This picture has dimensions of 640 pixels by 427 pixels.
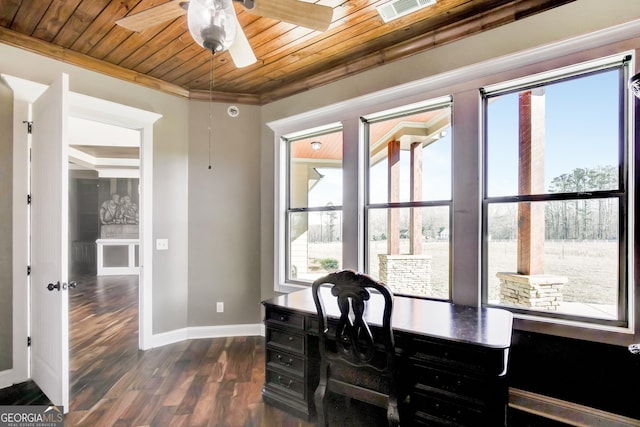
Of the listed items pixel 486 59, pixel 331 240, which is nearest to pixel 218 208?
pixel 331 240

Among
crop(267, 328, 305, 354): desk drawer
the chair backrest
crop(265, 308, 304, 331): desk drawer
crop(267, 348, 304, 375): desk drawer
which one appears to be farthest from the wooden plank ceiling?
crop(267, 348, 304, 375): desk drawer

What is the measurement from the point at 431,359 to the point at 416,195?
143cm

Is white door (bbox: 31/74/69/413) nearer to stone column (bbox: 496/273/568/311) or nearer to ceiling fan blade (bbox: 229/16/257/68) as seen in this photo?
ceiling fan blade (bbox: 229/16/257/68)

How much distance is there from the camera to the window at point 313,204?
11.4 feet

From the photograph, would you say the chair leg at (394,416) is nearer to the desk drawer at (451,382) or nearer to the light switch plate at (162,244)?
the desk drawer at (451,382)

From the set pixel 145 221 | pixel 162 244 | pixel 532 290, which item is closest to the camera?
pixel 532 290

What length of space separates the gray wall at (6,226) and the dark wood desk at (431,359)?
2.10 meters

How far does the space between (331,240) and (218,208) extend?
1.41 metres

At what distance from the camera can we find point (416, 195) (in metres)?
2.85

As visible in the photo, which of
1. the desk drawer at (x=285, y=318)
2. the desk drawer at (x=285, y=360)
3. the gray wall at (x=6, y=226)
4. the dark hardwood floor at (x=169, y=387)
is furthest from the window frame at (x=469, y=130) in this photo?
the gray wall at (x=6, y=226)

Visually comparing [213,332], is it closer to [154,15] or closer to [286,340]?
[286,340]

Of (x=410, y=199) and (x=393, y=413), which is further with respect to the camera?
(x=410, y=199)

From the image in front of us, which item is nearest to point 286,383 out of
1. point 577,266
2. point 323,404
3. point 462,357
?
point 323,404

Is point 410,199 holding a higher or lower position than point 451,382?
higher
